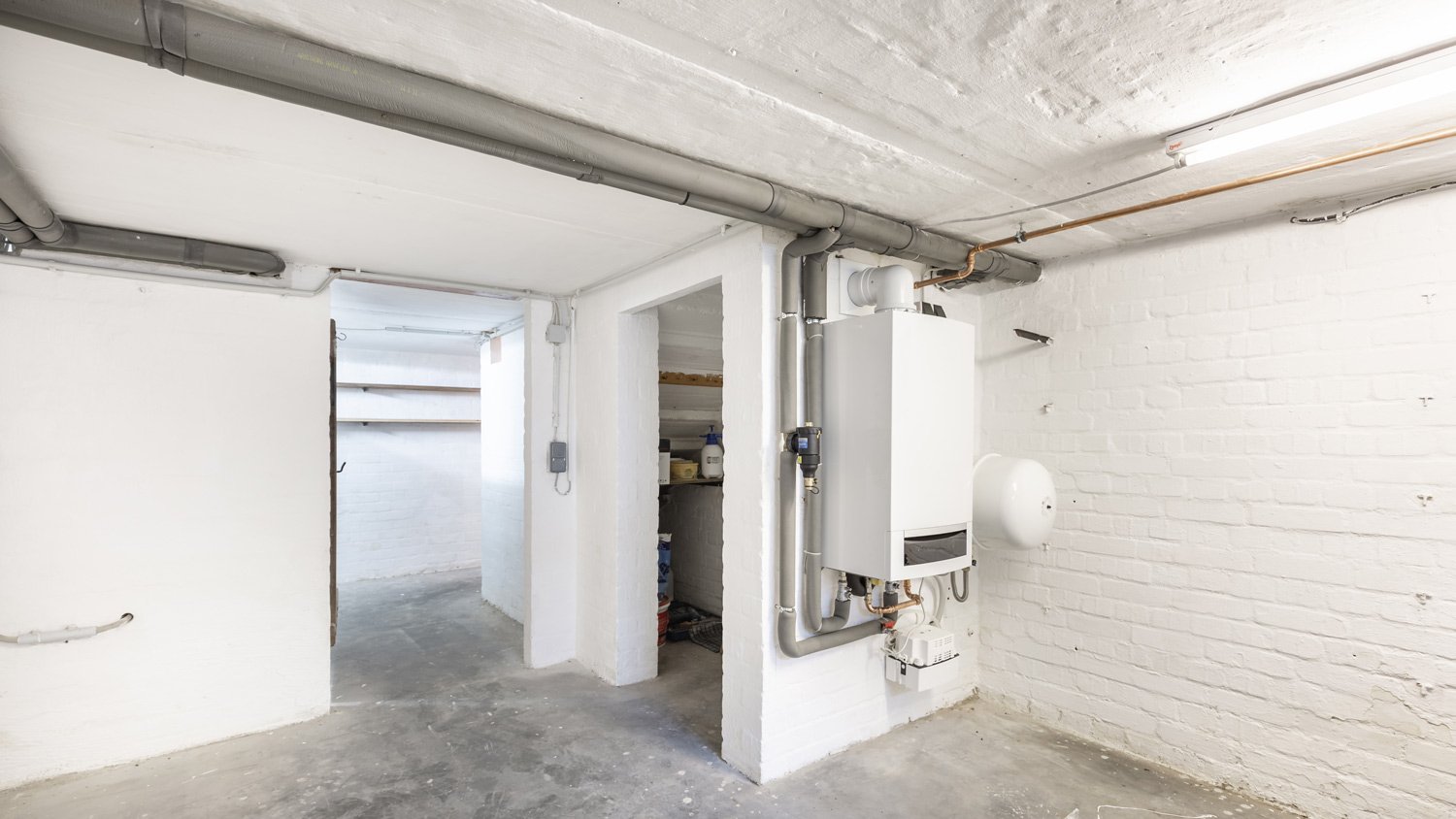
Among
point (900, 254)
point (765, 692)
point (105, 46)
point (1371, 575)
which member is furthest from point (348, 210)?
point (1371, 575)

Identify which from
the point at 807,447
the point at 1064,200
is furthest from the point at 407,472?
the point at 1064,200

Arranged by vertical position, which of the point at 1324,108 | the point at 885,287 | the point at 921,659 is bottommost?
the point at 921,659

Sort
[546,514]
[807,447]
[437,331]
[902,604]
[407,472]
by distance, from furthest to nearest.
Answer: [407,472] < [437,331] < [546,514] < [902,604] < [807,447]

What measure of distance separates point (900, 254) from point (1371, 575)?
6.42ft

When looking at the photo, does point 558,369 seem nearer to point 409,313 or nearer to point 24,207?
point 409,313

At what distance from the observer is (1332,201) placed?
2354 millimetres

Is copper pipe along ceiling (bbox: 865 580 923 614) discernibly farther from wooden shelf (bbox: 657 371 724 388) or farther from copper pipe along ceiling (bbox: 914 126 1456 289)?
wooden shelf (bbox: 657 371 724 388)

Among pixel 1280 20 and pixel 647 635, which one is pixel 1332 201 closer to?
pixel 1280 20

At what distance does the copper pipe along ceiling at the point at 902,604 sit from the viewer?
2688 mm

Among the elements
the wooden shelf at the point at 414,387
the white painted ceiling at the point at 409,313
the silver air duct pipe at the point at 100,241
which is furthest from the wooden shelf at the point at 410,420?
the silver air duct pipe at the point at 100,241

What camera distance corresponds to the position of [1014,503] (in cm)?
283

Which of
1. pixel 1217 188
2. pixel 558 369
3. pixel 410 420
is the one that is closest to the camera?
pixel 1217 188

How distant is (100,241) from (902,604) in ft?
11.5

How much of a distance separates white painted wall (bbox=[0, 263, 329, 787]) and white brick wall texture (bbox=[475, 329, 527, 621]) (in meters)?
1.59
